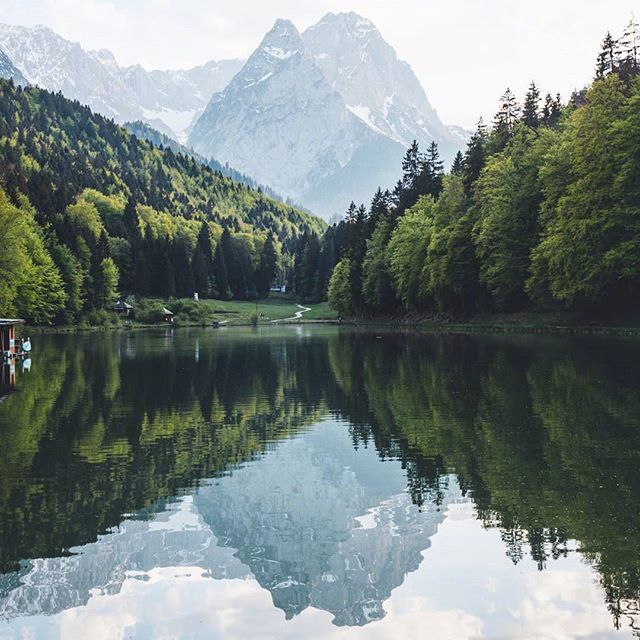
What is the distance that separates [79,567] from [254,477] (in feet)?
21.1

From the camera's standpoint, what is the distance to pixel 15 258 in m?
86.0

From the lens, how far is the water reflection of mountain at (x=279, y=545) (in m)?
11.8

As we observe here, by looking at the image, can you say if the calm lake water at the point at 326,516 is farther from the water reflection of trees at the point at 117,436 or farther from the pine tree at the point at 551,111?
the pine tree at the point at 551,111

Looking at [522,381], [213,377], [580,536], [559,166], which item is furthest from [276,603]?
[559,166]

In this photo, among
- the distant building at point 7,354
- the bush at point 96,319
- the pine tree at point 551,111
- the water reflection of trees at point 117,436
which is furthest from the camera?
the bush at point 96,319

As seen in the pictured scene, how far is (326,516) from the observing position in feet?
51.3

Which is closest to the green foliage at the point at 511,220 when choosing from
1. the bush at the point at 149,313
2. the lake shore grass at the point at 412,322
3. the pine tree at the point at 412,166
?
the lake shore grass at the point at 412,322

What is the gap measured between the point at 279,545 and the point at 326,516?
193 cm

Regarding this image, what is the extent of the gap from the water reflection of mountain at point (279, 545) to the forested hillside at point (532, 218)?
158ft

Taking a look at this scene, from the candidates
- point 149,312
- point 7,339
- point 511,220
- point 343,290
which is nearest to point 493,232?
point 511,220

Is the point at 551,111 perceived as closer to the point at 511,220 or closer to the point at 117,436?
the point at 511,220

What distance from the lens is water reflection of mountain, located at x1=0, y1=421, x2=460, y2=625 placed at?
11750 millimetres

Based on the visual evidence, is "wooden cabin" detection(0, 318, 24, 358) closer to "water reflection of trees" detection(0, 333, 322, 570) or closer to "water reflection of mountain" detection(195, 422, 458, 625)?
"water reflection of trees" detection(0, 333, 322, 570)

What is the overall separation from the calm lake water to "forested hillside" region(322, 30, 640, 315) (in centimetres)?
3513
